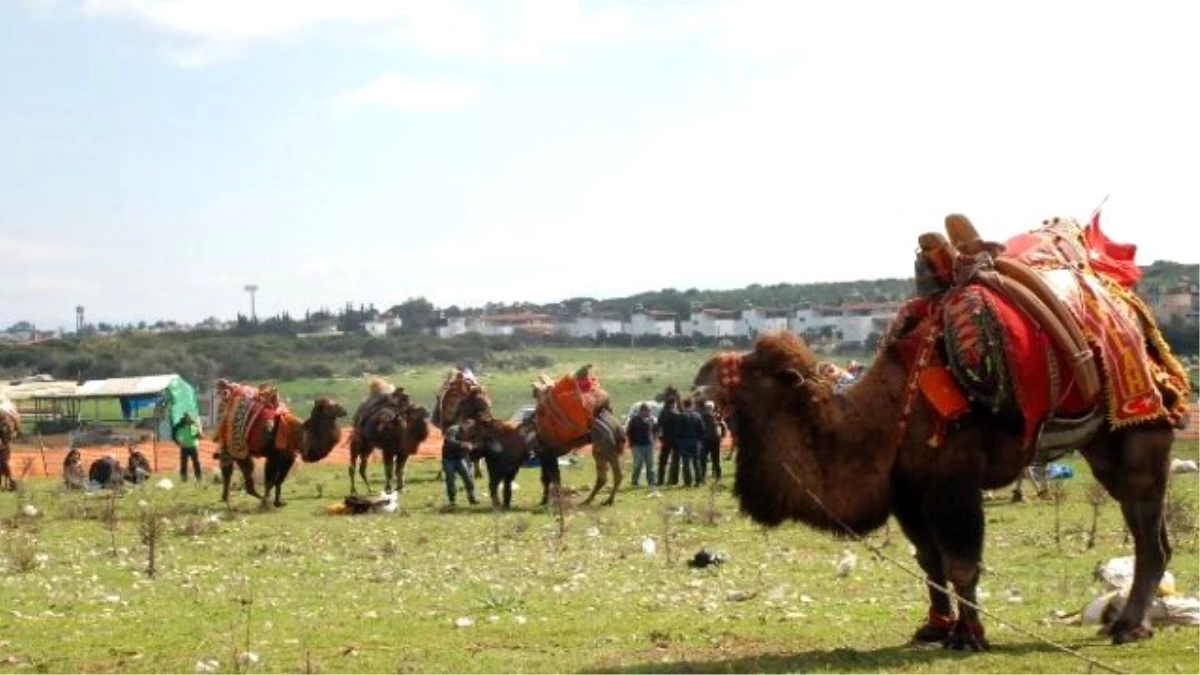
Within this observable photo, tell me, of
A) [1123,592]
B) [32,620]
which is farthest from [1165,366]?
[32,620]

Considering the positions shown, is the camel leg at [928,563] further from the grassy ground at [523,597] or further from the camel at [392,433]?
the camel at [392,433]

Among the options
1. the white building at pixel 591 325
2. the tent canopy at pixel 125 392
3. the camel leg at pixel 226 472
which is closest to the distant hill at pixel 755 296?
the white building at pixel 591 325

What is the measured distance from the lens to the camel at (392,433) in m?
35.2

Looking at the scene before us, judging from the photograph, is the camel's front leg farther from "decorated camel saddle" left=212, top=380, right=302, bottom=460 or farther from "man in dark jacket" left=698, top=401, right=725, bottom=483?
"decorated camel saddle" left=212, top=380, right=302, bottom=460

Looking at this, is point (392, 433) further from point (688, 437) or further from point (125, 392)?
point (125, 392)

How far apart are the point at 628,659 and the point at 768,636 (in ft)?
4.58

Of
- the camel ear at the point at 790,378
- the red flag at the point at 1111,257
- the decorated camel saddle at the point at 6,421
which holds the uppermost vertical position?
the red flag at the point at 1111,257

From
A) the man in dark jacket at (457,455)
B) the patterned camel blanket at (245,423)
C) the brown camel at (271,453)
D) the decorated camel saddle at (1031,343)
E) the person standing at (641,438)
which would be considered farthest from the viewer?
the person standing at (641,438)

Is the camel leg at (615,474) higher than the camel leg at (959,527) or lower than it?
lower

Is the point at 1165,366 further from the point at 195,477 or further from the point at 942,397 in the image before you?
the point at 195,477

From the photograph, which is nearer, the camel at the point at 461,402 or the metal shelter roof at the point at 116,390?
the camel at the point at 461,402

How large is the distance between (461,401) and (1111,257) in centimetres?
2078

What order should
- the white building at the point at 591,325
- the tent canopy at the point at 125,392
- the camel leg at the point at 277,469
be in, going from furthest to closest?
the white building at the point at 591,325 < the tent canopy at the point at 125,392 < the camel leg at the point at 277,469

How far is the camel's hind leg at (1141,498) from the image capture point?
36.9 ft
